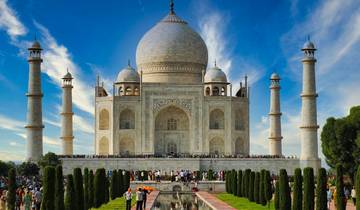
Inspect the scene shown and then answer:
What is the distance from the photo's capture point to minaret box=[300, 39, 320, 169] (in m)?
34.1

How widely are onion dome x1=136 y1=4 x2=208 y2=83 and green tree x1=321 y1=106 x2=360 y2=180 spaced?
14.1 metres

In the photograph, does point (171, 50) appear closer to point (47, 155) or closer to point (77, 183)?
point (47, 155)

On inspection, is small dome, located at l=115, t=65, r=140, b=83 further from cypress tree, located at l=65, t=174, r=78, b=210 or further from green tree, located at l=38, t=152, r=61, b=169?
cypress tree, located at l=65, t=174, r=78, b=210

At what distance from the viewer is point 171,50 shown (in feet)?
135

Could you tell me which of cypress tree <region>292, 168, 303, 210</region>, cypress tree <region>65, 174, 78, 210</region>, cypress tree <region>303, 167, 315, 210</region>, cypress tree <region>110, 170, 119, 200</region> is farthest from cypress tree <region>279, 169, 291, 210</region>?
cypress tree <region>110, 170, 119, 200</region>

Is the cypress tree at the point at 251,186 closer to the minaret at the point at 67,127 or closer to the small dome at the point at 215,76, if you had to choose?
the minaret at the point at 67,127

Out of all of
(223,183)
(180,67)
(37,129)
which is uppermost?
(180,67)

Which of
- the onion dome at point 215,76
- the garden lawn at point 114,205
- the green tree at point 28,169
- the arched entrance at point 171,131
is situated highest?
the onion dome at point 215,76

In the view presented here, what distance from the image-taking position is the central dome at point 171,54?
4122 cm

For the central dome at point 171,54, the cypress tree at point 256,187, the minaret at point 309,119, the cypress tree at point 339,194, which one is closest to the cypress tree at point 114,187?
the cypress tree at point 256,187

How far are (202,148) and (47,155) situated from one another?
874cm

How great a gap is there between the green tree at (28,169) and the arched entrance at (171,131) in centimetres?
809

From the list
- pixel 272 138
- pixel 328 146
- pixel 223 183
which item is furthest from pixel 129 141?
pixel 328 146

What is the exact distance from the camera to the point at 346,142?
90.8 feet
